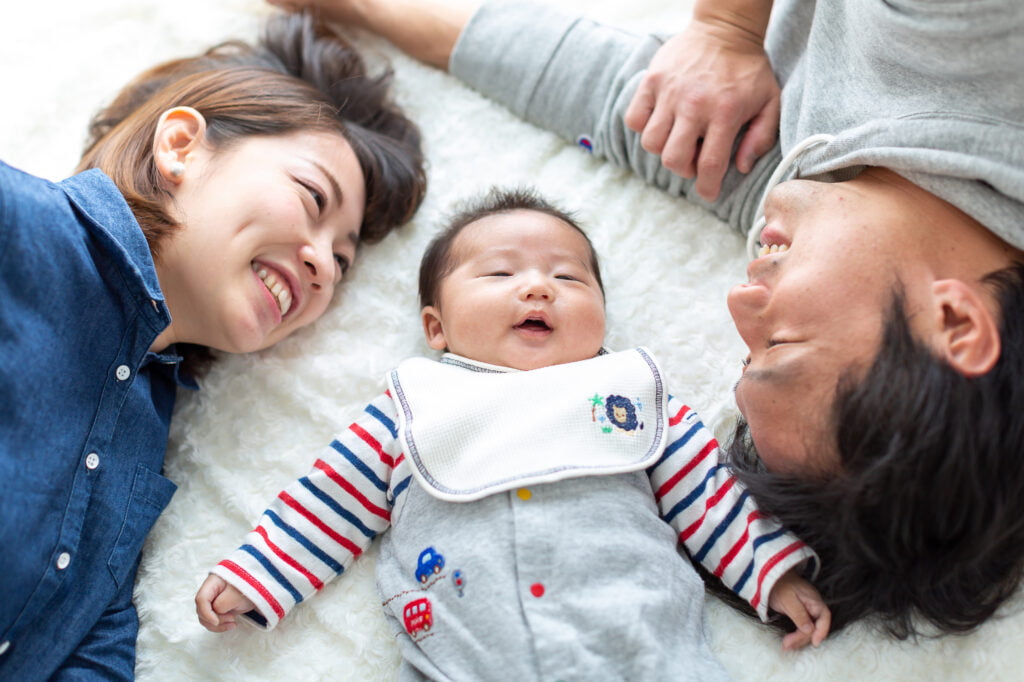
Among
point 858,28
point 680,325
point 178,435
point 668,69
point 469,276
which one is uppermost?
point 858,28

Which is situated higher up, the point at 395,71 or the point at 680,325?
the point at 395,71

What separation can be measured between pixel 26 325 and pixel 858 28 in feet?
3.76

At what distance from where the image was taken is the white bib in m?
1.15

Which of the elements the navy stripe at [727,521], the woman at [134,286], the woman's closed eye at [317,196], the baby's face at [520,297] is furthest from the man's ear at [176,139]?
the navy stripe at [727,521]

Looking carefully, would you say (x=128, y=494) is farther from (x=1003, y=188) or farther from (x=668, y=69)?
(x=1003, y=188)

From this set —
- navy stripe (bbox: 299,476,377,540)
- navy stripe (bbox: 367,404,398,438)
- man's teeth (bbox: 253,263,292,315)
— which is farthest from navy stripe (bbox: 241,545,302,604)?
man's teeth (bbox: 253,263,292,315)

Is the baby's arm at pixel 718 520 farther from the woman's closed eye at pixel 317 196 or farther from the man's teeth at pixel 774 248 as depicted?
the woman's closed eye at pixel 317 196

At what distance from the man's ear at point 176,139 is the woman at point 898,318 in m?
0.83

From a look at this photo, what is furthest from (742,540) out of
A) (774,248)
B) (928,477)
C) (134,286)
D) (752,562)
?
(134,286)

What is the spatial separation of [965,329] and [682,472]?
1.35 ft

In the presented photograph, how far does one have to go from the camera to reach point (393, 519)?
4.03ft

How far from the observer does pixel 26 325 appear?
112cm

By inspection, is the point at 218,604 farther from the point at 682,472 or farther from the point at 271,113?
the point at 271,113

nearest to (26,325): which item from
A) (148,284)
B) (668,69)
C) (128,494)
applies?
(148,284)
